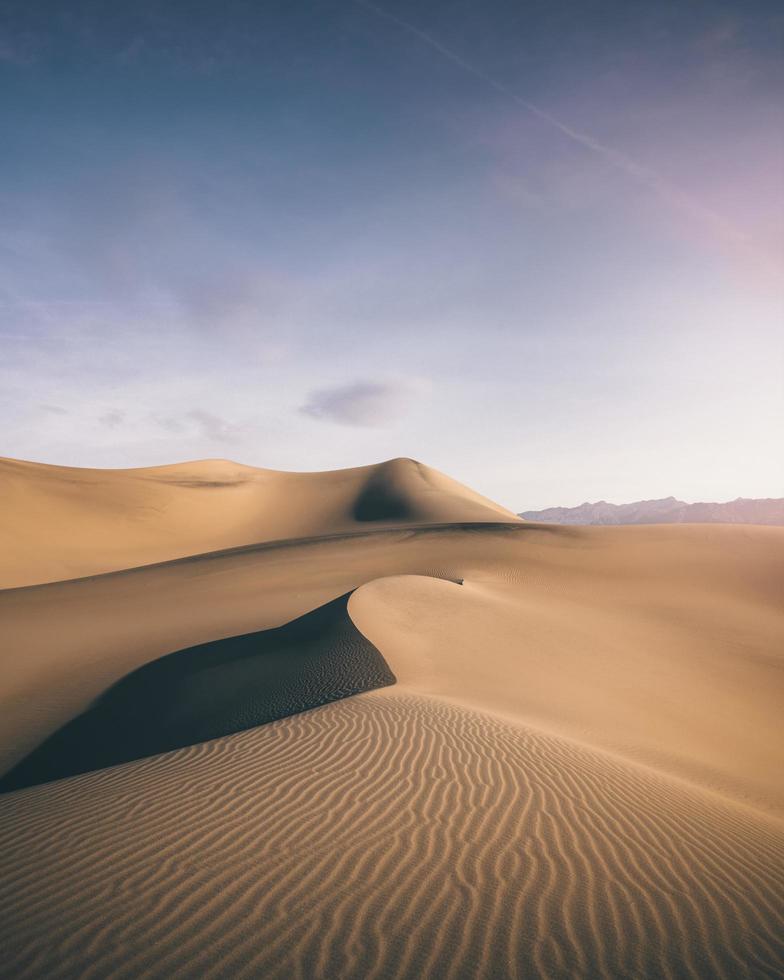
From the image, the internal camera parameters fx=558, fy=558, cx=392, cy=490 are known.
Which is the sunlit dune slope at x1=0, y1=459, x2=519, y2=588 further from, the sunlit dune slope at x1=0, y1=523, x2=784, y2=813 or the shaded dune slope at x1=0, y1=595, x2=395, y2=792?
the shaded dune slope at x1=0, y1=595, x2=395, y2=792

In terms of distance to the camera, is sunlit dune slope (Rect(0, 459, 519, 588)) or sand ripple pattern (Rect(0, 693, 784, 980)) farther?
sunlit dune slope (Rect(0, 459, 519, 588))

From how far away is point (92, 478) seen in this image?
58.9 metres

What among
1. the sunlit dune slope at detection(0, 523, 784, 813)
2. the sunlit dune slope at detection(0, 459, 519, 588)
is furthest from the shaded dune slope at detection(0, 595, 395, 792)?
the sunlit dune slope at detection(0, 459, 519, 588)

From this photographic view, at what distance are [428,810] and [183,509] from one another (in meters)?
57.9

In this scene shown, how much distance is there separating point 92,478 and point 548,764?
62.6 metres

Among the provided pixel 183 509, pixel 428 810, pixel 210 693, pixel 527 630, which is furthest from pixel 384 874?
pixel 183 509

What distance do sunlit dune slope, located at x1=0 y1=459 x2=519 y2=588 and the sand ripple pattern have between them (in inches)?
1456

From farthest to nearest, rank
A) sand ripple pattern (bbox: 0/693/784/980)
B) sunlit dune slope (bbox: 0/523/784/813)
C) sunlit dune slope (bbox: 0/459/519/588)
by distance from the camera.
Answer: sunlit dune slope (bbox: 0/459/519/588), sunlit dune slope (bbox: 0/523/784/813), sand ripple pattern (bbox: 0/693/784/980)

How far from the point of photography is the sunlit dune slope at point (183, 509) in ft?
139

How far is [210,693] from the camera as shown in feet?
36.3

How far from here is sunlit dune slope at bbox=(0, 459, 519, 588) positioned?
139 feet

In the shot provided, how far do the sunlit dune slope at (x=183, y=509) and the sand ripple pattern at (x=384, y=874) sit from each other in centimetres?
3699

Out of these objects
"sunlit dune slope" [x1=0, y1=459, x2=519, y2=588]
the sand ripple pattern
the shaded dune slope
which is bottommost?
the shaded dune slope

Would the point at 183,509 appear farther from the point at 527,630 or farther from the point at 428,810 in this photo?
the point at 428,810
